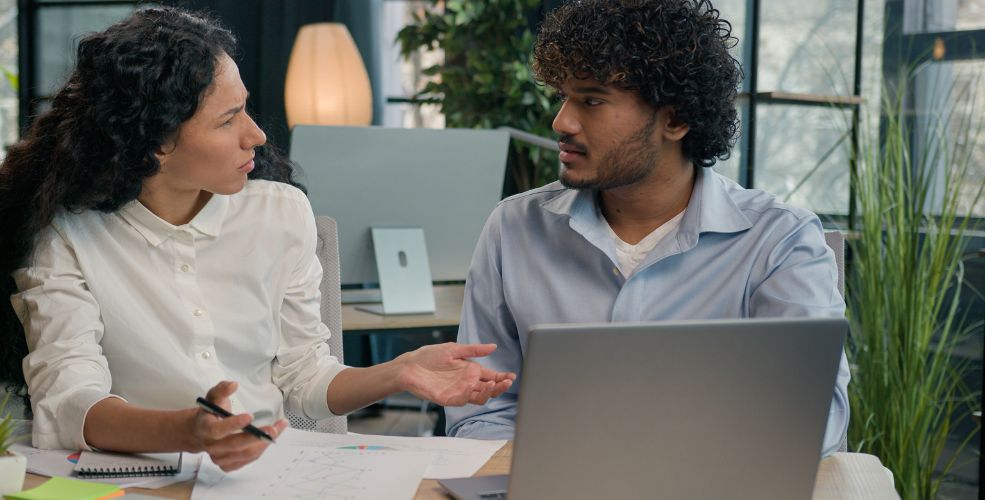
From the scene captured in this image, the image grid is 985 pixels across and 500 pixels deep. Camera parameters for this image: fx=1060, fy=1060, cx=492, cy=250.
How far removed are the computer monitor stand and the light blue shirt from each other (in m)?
0.99

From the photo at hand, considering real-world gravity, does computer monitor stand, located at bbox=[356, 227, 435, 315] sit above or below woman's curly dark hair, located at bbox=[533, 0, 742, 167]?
below

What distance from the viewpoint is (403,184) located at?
2631mm

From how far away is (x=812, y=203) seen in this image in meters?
3.22

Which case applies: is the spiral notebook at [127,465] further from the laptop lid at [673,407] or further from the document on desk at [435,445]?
the laptop lid at [673,407]

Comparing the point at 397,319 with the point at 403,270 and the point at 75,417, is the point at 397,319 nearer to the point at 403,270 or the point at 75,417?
the point at 403,270

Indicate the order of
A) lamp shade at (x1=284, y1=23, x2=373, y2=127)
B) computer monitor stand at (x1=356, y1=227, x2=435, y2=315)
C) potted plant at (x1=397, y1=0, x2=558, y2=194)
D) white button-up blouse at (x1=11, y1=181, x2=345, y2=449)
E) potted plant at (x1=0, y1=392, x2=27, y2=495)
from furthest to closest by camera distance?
lamp shade at (x1=284, y1=23, x2=373, y2=127)
potted plant at (x1=397, y1=0, x2=558, y2=194)
computer monitor stand at (x1=356, y1=227, x2=435, y2=315)
white button-up blouse at (x1=11, y1=181, x2=345, y2=449)
potted plant at (x1=0, y1=392, x2=27, y2=495)

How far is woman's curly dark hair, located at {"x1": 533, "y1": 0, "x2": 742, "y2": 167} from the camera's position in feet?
5.29

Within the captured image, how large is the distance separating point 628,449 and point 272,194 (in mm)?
921

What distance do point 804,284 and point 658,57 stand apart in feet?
1.36

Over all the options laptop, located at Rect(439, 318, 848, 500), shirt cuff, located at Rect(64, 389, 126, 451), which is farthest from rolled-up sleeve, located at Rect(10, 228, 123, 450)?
laptop, located at Rect(439, 318, 848, 500)

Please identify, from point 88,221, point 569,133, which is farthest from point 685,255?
point 88,221

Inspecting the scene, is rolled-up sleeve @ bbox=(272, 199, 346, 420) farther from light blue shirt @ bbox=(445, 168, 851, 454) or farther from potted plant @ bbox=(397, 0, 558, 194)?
potted plant @ bbox=(397, 0, 558, 194)

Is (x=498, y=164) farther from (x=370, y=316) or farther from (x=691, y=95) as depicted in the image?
(x=691, y=95)

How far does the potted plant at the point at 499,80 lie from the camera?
13.7ft
